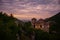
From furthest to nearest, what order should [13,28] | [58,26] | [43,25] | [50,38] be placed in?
[43,25] → [58,26] → [50,38] → [13,28]

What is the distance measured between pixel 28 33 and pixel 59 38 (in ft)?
25.4

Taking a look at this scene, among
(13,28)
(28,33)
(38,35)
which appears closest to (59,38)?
(38,35)

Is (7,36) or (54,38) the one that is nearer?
(7,36)

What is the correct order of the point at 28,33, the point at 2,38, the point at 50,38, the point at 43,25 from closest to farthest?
the point at 2,38, the point at 28,33, the point at 50,38, the point at 43,25

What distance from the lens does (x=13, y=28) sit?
2655cm

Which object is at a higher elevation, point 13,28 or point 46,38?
point 13,28

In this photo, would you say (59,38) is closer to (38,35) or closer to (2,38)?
(38,35)

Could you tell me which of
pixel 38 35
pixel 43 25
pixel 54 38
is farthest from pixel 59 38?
pixel 43 25

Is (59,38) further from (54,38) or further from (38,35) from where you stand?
(38,35)

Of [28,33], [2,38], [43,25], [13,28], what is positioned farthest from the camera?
[43,25]

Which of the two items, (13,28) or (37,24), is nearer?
(13,28)

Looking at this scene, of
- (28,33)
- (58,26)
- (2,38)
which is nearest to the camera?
(2,38)

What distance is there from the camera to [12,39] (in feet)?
72.3

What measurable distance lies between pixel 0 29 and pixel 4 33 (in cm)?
78
